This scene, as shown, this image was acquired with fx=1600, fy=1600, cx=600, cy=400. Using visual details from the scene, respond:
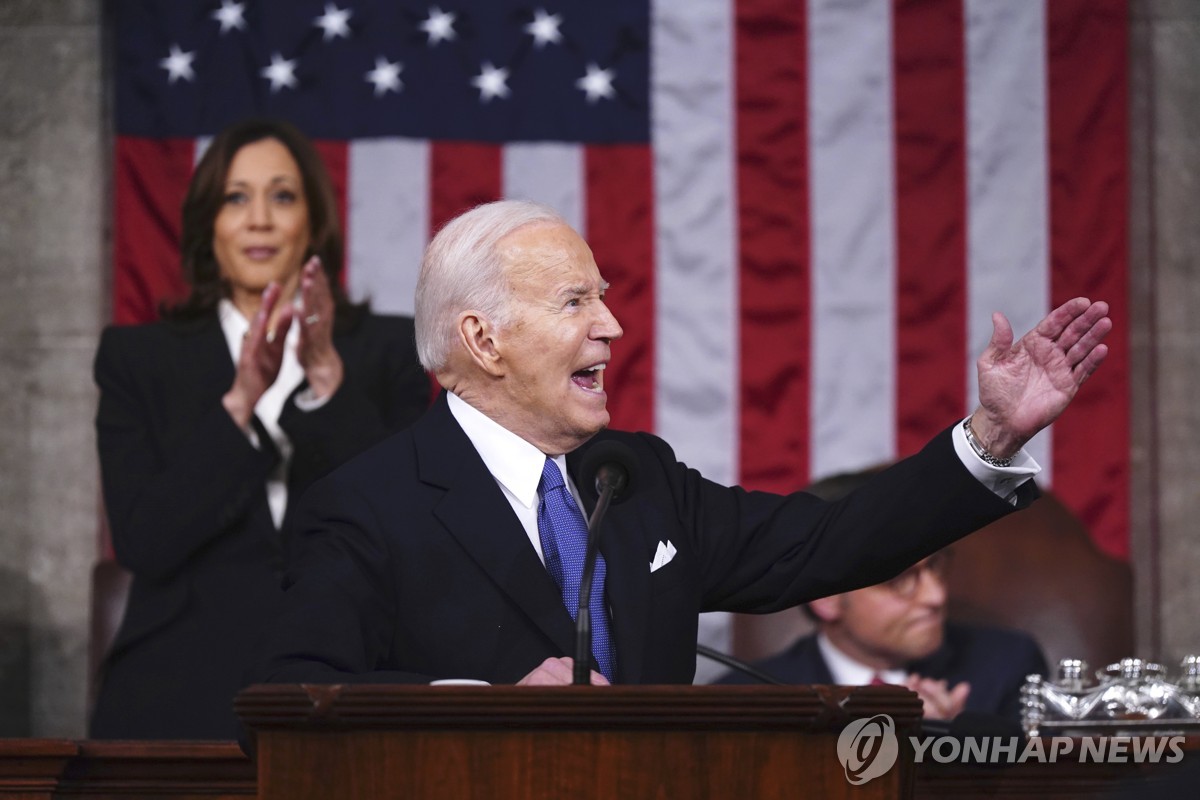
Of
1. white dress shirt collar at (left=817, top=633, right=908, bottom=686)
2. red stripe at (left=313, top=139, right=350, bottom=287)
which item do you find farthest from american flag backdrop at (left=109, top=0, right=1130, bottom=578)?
white dress shirt collar at (left=817, top=633, right=908, bottom=686)

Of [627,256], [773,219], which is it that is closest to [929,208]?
[773,219]

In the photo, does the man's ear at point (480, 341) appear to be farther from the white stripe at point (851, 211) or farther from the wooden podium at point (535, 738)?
the white stripe at point (851, 211)

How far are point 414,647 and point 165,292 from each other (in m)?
2.86

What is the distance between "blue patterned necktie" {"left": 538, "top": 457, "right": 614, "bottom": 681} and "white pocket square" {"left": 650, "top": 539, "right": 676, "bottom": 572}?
0.08m

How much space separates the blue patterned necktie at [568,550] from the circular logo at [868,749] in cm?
61

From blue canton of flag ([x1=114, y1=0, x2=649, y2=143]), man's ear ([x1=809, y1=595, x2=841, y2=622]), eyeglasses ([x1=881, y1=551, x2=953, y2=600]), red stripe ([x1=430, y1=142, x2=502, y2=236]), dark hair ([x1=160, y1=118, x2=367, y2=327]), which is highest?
blue canton of flag ([x1=114, y1=0, x2=649, y2=143])

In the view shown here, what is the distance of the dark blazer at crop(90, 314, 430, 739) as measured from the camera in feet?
11.1

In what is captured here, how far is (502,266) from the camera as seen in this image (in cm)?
245

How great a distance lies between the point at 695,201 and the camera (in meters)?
4.96

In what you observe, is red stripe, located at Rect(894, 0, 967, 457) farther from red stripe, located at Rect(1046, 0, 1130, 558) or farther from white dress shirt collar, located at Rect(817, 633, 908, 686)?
white dress shirt collar, located at Rect(817, 633, 908, 686)

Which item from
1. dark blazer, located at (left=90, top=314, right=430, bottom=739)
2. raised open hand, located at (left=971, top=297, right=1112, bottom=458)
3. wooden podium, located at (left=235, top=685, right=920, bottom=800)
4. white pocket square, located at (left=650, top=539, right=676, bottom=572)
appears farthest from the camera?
dark blazer, located at (left=90, top=314, right=430, bottom=739)

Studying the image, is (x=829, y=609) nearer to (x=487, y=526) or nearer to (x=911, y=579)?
(x=911, y=579)

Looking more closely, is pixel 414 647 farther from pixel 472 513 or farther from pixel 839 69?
pixel 839 69

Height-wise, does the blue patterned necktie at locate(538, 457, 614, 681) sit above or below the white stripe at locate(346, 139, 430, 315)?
below
